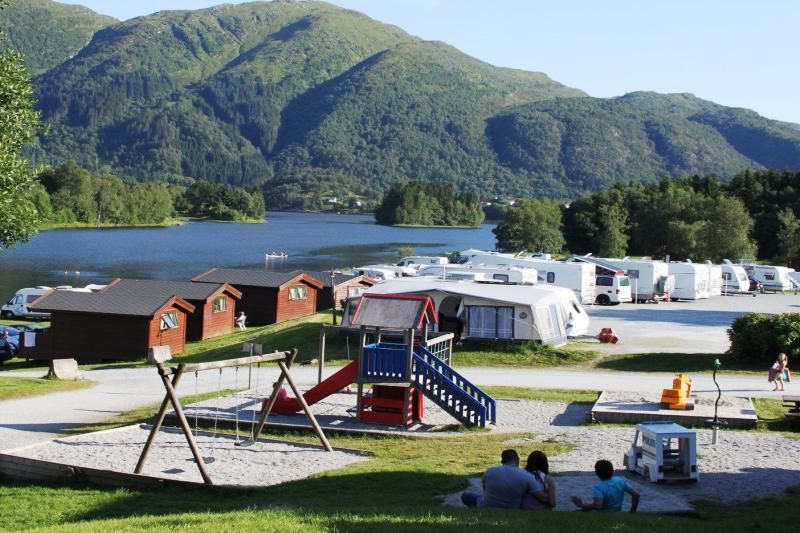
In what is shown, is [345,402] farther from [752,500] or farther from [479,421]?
[752,500]

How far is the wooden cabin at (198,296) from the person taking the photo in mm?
36875

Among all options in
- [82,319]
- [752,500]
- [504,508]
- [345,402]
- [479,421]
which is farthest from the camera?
[82,319]

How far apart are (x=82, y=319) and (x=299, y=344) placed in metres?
9.38

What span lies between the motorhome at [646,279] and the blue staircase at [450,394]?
96.8 ft

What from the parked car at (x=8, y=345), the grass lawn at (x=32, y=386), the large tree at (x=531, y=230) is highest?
the large tree at (x=531, y=230)

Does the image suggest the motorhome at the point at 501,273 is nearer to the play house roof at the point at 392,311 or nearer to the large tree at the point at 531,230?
the play house roof at the point at 392,311

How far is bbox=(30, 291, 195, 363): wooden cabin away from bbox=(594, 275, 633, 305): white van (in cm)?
2112

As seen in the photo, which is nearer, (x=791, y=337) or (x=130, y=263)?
(x=791, y=337)

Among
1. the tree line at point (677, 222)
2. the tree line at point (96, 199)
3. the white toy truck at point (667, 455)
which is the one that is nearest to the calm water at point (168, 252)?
the tree line at point (96, 199)

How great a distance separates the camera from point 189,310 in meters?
36.7

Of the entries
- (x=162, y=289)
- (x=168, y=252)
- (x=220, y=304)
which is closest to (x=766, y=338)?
(x=220, y=304)

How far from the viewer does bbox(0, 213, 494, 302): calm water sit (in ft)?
261

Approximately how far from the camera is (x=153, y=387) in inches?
1013

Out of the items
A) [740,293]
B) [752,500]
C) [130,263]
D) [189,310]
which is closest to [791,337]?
[752,500]
